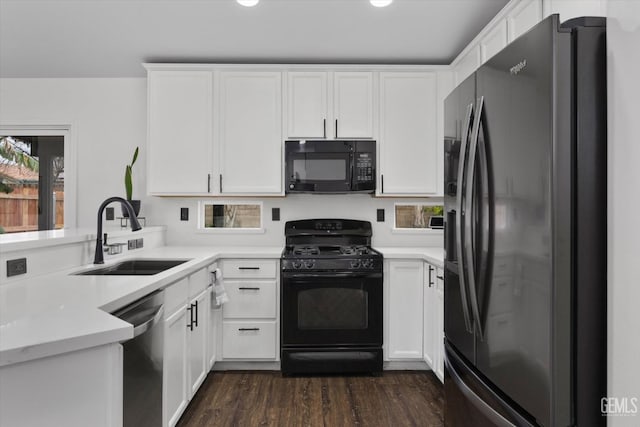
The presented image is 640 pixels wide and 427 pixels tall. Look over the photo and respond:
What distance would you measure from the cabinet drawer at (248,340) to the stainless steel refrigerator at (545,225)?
1.72 metres

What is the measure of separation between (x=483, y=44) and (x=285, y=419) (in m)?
2.59

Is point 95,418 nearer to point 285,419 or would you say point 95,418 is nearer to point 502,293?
point 502,293

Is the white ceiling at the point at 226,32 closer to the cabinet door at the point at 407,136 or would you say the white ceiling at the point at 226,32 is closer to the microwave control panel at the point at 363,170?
the cabinet door at the point at 407,136

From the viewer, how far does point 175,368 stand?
5.97 ft

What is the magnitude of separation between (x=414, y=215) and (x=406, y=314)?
97cm

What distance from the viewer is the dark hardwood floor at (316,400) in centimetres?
203

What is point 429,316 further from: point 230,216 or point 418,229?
point 230,216

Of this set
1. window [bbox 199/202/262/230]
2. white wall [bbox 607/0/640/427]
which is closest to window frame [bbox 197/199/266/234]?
window [bbox 199/202/262/230]

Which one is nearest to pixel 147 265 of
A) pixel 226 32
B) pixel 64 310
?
pixel 64 310

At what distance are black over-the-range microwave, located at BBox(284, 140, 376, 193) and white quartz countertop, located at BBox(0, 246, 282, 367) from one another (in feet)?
3.75

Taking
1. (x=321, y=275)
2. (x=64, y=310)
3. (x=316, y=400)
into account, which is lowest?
(x=316, y=400)

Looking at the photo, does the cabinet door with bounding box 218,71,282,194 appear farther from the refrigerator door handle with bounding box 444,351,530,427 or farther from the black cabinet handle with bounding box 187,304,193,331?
the refrigerator door handle with bounding box 444,351,530,427

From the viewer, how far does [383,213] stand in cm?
320

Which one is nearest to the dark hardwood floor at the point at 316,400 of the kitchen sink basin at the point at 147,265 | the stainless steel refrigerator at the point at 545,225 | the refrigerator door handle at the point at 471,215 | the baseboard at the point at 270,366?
the baseboard at the point at 270,366
